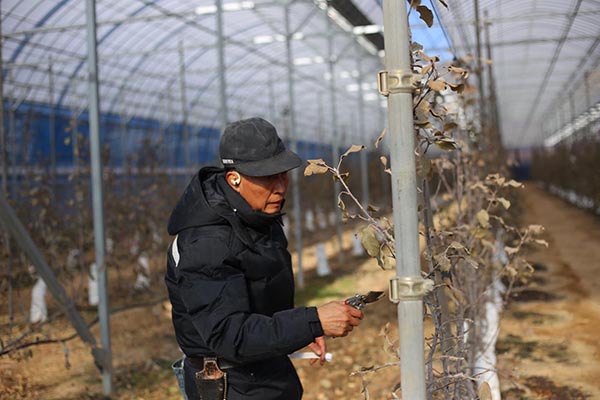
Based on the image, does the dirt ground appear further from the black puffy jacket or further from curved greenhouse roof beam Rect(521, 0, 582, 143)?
curved greenhouse roof beam Rect(521, 0, 582, 143)

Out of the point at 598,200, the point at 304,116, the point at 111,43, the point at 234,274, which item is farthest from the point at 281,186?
the point at 304,116

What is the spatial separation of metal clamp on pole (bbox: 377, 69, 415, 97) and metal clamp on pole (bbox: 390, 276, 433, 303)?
440mm

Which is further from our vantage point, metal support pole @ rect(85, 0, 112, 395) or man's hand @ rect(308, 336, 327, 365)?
metal support pole @ rect(85, 0, 112, 395)

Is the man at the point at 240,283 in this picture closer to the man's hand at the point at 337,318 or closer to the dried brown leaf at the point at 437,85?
the man's hand at the point at 337,318

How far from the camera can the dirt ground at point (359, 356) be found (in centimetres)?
444

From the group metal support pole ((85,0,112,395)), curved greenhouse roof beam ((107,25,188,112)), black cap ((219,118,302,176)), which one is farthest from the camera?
curved greenhouse roof beam ((107,25,188,112))

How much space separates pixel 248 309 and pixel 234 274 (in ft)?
0.37

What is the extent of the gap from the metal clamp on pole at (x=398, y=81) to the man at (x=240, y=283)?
Answer: 0.49 meters

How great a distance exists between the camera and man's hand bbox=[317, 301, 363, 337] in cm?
184

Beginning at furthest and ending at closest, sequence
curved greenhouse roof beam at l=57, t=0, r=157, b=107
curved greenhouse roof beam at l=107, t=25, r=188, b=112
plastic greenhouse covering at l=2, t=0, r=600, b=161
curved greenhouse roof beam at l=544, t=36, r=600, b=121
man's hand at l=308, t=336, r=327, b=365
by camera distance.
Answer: curved greenhouse roof beam at l=544, t=36, r=600, b=121, curved greenhouse roof beam at l=107, t=25, r=188, b=112, curved greenhouse roof beam at l=57, t=0, r=157, b=107, plastic greenhouse covering at l=2, t=0, r=600, b=161, man's hand at l=308, t=336, r=327, b=365

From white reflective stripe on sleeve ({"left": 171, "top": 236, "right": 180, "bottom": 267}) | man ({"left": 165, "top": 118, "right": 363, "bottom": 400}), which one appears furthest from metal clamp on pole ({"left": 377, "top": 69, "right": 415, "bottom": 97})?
white reflective stripe on sleeve ({"left": 171, "top": 236, "right": 180, "bottom": 267})

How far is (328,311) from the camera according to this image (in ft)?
6.08

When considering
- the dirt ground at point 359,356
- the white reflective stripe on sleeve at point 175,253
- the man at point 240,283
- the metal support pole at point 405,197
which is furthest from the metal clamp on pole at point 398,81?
the dirt ground at point 359,356

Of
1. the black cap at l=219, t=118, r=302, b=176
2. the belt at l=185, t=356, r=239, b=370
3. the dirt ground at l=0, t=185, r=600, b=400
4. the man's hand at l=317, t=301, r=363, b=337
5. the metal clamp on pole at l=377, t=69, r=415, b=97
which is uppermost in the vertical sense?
the metal clamp on pole at l=377, t=69, r=415, b=97
